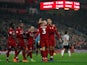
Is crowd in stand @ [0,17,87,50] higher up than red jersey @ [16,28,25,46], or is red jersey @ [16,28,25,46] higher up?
red jersey @ [16,28,25,46]

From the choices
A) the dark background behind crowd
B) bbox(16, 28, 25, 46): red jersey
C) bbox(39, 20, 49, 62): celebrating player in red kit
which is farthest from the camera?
the dark background behind crowd

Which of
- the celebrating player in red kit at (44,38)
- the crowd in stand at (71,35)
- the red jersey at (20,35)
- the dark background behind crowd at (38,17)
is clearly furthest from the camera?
the dark background behind crowd at (38,17)

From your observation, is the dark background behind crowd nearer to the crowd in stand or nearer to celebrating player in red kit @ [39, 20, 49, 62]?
the crowd in stand

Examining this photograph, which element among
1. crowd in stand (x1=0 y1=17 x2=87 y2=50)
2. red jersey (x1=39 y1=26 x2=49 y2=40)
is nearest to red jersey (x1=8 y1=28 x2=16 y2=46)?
red jersey (x1=39 y1=26 x2=49 y2=40)

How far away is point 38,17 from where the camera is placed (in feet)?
189

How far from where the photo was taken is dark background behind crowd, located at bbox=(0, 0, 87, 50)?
185 ft

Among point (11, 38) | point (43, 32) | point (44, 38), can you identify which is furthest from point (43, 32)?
point (11, 38)

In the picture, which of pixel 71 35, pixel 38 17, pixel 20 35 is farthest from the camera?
pixel 38 17

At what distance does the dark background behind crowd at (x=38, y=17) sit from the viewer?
56438mm

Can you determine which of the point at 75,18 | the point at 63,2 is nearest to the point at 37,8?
the point at 75,18

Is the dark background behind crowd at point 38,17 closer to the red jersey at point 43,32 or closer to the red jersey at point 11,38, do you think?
the red jersey at point 11,38

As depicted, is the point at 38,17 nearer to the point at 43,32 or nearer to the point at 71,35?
the point at 71,35

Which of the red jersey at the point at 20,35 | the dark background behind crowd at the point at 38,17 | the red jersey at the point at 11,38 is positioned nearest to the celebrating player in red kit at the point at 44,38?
the red jersey at the point at 20,35

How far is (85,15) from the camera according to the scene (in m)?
61.2
